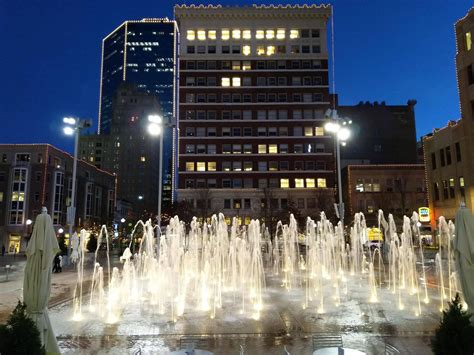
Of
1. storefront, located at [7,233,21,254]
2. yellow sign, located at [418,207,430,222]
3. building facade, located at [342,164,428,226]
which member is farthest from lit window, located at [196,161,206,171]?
yellow sign, located at [418,207,430,222]

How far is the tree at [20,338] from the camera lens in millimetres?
6230

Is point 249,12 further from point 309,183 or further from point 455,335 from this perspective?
point 455,335

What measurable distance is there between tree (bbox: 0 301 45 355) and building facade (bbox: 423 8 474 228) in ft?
137

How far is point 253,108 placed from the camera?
236 feet

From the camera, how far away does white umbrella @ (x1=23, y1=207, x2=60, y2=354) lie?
7.77m

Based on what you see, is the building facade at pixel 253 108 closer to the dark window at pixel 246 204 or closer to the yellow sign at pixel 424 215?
the dark window at pixel 246 204

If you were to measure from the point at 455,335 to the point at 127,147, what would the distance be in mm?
146861

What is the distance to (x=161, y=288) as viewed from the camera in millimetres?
17578

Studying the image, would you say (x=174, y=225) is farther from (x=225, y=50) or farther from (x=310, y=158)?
(x=225, y=50)

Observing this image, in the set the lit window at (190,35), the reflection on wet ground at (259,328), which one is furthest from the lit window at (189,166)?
the reflection on wet ground at (259,328)

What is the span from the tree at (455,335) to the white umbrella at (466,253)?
5.07 feet

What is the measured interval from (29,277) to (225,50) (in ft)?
233

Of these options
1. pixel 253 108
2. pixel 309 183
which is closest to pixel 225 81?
pixel 253 108

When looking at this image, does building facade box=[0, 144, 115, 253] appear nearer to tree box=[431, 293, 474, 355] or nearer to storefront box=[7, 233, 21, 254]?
storefront box=[7, 233, 21, 254]
